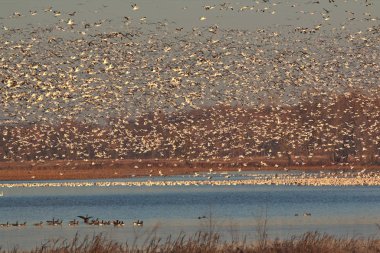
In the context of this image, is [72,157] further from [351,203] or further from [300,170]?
[351,203]

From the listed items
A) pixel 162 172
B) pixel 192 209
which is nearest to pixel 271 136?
pixel 162 172

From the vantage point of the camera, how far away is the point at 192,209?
51.3m

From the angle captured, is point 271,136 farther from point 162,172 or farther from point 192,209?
point 192,209

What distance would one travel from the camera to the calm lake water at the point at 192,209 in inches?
1425

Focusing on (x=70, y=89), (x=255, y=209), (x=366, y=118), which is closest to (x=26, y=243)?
(x=70, y=89)

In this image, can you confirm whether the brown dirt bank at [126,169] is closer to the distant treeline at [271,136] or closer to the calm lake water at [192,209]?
the distant treeline at [271,136]

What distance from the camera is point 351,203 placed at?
180ft

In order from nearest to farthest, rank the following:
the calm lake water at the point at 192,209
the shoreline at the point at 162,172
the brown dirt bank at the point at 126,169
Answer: the calm lake water at the point at 192,209, the shoreline at the point at 162,172, the brown dirt bank at the point at 126,169

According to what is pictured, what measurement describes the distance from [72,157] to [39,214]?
100272 mm

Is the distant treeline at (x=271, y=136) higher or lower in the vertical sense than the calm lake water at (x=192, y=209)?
higher

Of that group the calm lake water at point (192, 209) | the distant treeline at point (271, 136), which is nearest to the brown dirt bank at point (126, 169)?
the distant treeline at point (271, 136)

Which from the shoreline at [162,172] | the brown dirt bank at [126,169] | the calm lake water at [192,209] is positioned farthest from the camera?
the brown dirt bank at [126,169]

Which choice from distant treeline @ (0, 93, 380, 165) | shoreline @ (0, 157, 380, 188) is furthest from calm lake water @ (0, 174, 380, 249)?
distant treeline @ (0, 93, 380, 165)

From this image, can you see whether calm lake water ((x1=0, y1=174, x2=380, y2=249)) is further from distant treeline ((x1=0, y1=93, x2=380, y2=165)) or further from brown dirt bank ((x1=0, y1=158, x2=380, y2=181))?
brown dirt bank ((x1=0, y1=158, x2=380, y2=181))
